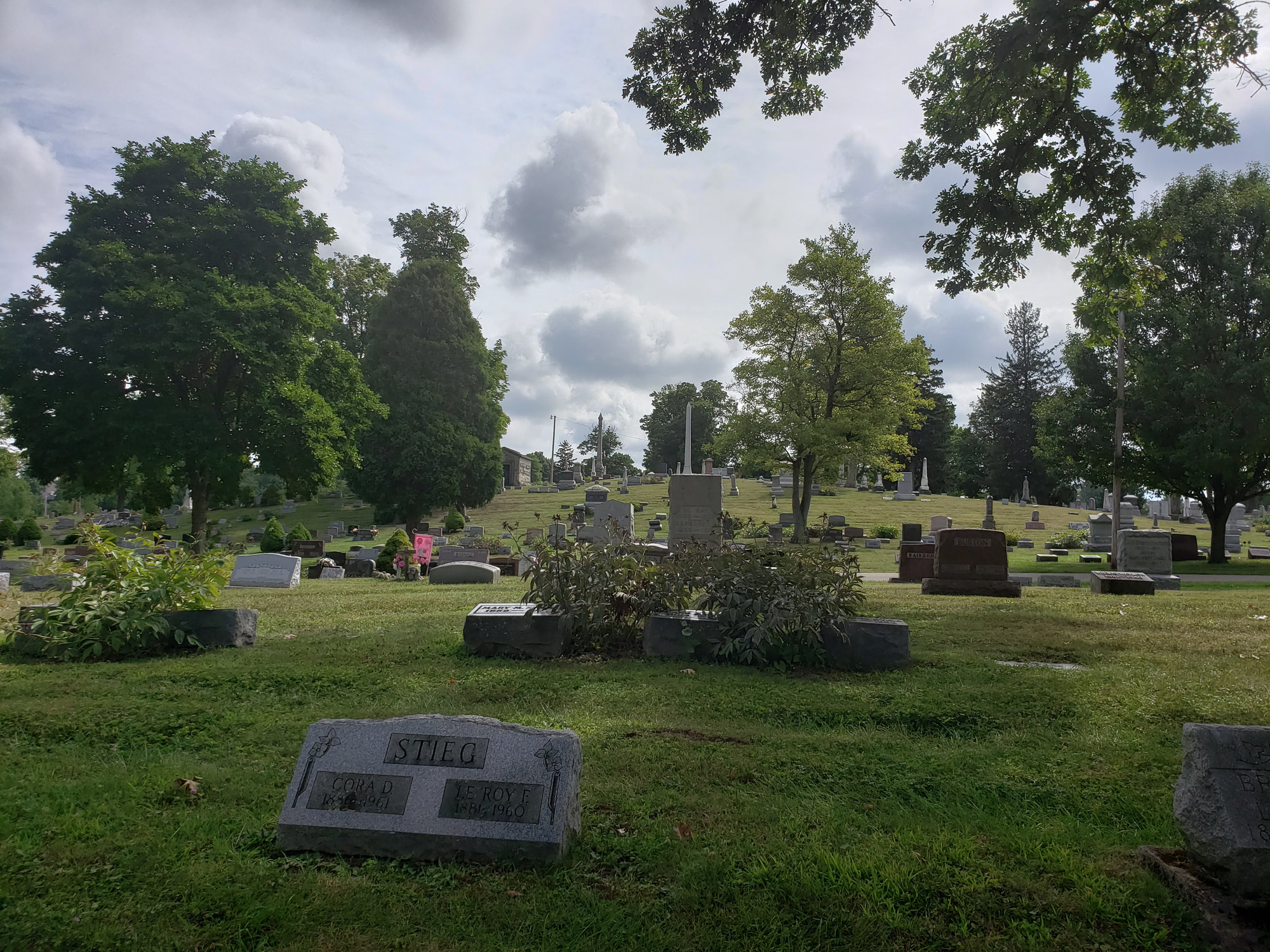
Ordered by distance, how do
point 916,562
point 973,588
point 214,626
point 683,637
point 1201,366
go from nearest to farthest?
point 683,637, point 214,626, point 973,588, point 916,562, point 1201,366

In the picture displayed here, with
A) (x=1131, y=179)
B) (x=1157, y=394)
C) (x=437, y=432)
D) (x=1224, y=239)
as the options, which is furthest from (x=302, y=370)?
(x=1224, y=239)

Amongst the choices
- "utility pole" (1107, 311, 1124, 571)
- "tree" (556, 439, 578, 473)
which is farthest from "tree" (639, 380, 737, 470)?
"utility pole" (1107, 311, 1124, 571)

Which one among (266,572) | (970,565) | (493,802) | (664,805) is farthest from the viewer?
(266,572)

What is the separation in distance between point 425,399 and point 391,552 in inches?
633

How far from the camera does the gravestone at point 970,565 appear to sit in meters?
12.6

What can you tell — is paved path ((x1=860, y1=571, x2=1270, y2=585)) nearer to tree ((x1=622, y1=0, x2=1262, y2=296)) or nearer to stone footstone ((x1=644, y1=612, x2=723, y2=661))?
tree ((x1=622, y1=0, x2=1262, y2=296))

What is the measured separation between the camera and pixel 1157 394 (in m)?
21.0

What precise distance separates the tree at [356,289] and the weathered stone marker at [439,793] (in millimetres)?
36908

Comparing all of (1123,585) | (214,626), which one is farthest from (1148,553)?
(214,626)

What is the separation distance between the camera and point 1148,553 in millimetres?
16672

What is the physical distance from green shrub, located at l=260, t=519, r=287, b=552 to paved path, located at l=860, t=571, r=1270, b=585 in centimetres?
1989

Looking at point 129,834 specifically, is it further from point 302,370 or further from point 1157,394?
point 1157,394

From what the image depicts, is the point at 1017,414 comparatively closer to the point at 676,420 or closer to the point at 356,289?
the point at 676,420

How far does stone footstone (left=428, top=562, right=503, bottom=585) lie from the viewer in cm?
1426
